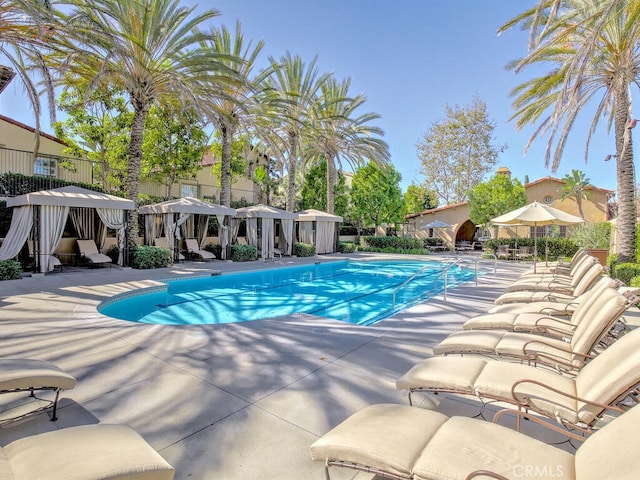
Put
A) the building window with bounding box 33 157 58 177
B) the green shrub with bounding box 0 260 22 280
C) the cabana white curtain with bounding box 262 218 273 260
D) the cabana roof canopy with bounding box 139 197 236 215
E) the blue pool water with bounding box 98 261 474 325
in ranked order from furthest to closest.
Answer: the cabana white curtain with bounding box 262 218 273 260 < the building window with bounding box 33 157 58 177 < the cabana roof canopy with bounding box 139 197 236 215 < the green shrub with bounding box 0 260 22 280 < the blue pool water with bounding box 98 261 474 325

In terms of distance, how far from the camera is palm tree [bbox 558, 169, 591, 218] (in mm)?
26109

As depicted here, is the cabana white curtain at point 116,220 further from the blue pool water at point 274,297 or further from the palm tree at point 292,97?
the palm tree at point 292,97

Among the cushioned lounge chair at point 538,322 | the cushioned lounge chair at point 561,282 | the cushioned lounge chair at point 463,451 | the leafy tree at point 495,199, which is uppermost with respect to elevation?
the leafy tree at point 495,199

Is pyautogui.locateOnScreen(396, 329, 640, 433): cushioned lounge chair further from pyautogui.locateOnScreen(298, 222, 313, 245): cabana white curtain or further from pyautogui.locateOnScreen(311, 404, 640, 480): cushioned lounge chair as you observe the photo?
pyautogui.locateOnScreen(298, 222, 313, 245): cabana white curtain

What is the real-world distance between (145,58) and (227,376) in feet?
40.9

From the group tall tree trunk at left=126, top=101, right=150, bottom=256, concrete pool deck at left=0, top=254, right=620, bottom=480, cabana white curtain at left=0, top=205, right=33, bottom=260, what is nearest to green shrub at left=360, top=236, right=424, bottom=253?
tall tree trunk at left=126, top=101, right=150, bottom=256

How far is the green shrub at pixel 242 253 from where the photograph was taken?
16688 millimetres

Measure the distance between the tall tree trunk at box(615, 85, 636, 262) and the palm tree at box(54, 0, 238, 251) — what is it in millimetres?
12687

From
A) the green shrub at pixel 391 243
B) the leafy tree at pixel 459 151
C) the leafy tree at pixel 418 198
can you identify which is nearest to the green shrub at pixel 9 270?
the green shrub at pixel 391 243

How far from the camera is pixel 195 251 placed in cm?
1647

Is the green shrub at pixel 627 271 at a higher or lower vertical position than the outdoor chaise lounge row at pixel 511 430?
higher

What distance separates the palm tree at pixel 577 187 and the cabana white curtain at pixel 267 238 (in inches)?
888

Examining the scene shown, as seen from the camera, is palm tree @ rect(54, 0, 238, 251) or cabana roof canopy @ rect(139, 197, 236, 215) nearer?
palm tree @ rect(54, 0, 238, 251)

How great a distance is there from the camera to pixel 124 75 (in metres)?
11.5
